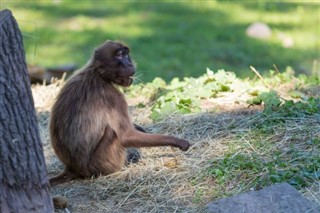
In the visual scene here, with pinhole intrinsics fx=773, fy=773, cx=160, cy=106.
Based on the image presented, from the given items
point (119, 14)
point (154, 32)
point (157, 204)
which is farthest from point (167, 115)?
point (119, 14)

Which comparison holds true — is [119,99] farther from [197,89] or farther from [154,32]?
[154,32]

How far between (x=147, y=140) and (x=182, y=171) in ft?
1.28

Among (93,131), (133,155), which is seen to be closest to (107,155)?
(93,131)

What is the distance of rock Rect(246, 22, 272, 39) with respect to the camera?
1379cm

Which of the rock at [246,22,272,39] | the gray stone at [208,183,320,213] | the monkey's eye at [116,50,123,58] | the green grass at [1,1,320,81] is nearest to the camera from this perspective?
the gray stone at [208,183,320,213]

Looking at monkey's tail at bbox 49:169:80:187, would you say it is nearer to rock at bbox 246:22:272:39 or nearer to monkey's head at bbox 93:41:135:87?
monkey's head at bbox 93:41:135:87

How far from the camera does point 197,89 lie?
7.89m

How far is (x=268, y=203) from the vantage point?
534 cm

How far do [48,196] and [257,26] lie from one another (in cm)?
938

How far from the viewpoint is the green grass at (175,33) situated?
12.8m

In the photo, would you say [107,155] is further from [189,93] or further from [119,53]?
[189,93]

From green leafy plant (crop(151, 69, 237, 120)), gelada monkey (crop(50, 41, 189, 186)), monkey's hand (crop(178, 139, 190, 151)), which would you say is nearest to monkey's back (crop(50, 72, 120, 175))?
gelada monkey (crop(50, 41, 189, 186))

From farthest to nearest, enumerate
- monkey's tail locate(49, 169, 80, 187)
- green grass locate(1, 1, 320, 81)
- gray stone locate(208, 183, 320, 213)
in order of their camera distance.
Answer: green grass locate(1, 1, 320, 81), monkey's tail locate(49, 169, 80, 187), gray stone locate(208, 183, 320, 213)

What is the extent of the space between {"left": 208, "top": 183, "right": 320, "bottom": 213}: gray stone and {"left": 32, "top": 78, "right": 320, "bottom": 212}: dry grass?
159 millimetres
